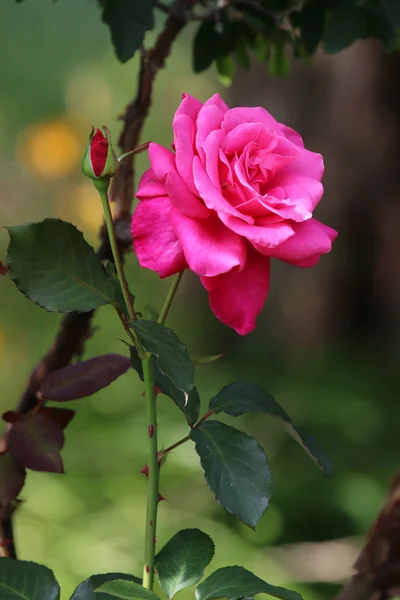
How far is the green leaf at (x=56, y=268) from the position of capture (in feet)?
1.59

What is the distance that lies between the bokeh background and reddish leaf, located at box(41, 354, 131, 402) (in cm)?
70

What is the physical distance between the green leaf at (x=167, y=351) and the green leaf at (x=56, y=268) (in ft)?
0.13

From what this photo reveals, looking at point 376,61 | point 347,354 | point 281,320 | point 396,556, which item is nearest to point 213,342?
point 281,320

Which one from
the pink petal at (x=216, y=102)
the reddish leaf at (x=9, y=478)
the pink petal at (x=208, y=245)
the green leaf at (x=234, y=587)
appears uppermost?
the pink petal at (x=216, y=102)

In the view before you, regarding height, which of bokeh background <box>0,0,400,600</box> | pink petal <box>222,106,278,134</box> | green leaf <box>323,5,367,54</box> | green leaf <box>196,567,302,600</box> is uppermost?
pink petal <box>222,106,278,134</box>

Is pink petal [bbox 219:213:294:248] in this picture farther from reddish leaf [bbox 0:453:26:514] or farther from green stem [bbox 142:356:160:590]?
reddish leaf [bbox 0:453:26:514]

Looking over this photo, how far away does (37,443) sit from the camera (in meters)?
0.65

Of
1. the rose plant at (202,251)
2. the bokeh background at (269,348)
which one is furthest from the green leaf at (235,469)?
the bokeh background at (269,348)

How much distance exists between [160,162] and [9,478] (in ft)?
1.07

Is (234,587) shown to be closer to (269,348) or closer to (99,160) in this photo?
(99,160)

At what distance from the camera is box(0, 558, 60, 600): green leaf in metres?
0.50

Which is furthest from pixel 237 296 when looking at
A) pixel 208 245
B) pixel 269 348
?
pixel 269 348

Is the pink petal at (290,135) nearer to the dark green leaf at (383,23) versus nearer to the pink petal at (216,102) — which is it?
the pink petal at (216,102)

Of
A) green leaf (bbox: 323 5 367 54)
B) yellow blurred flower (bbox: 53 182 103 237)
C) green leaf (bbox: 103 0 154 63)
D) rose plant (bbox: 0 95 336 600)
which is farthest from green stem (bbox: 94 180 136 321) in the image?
Result: yellow blurred flower (bbox: 53 182 103 237)
